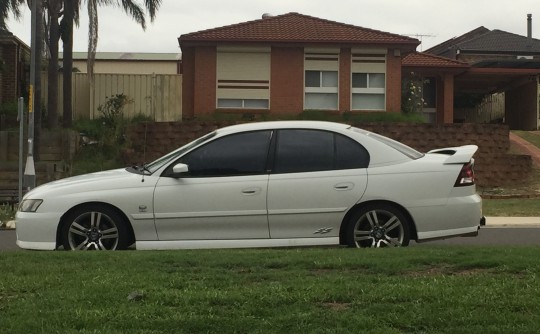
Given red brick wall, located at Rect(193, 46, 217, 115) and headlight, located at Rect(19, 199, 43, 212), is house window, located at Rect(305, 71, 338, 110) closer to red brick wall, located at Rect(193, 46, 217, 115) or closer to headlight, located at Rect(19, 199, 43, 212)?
red brick wall, located at Rect(193, 46, 217, 115)

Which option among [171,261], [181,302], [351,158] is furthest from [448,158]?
[181,302]

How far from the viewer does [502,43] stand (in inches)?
1547

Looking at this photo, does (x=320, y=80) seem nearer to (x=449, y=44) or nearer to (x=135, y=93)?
(x=135, y=93)

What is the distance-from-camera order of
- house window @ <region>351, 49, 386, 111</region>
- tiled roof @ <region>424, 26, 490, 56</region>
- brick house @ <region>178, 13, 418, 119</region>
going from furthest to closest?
1. tiled roof @ <region>424, 26, 490, 56</region>
2. house window @ <region>351, 49, 386, 111</region>
3. brick house @ <region>178, 13, 418, 119</region>

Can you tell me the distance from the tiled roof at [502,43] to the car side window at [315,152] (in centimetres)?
3152

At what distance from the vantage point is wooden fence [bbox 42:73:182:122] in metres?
23.4

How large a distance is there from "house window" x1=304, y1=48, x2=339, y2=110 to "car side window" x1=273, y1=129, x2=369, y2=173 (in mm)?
16231

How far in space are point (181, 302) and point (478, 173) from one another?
725 inches

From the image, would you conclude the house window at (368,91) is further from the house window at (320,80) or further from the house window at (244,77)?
the house window at (244,77)


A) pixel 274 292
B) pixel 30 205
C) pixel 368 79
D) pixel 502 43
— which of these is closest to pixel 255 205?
pixel 30 205

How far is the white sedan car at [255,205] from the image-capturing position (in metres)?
7.41

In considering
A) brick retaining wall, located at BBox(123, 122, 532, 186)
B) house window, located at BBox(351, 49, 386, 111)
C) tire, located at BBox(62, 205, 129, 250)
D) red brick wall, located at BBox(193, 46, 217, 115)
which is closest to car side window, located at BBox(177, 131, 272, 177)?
tire, located at BBox(62, 205, 129, 250)

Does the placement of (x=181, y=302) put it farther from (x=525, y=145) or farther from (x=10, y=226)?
(x=525, y=145)

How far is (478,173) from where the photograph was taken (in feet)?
70.4
